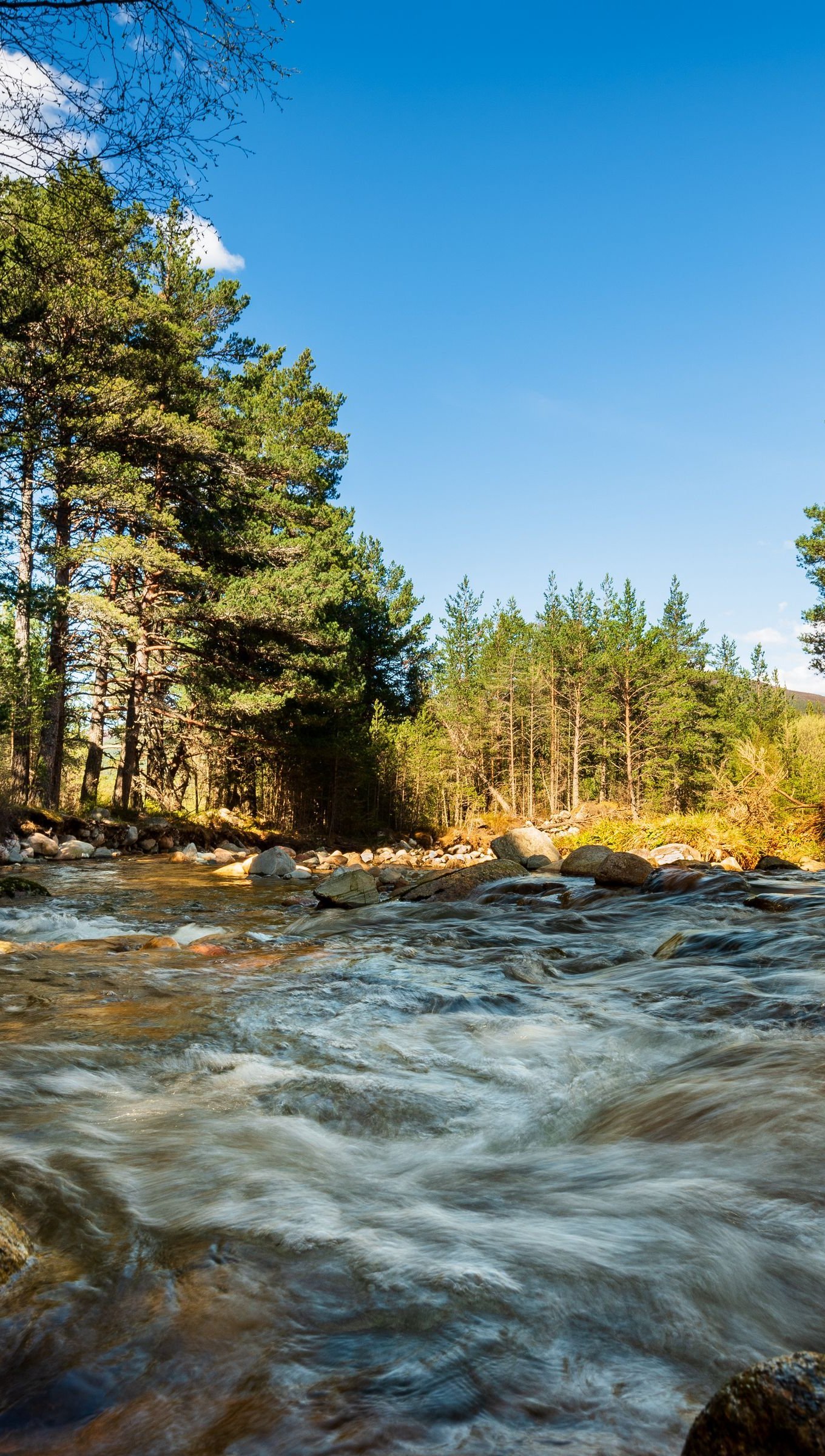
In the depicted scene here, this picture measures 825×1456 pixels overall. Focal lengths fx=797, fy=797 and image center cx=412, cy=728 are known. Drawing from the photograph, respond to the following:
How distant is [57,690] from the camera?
17219mm

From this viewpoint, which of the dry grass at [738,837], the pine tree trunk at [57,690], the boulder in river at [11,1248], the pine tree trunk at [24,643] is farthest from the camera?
the pine tree trunk at [57,690]

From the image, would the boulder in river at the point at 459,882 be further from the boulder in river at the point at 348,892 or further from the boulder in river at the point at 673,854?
the boulder in river at the point at 673,854

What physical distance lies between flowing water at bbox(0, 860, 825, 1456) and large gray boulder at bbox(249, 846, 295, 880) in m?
8.96

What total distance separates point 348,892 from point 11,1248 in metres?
7.54

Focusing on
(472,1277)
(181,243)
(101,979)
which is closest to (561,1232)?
(472,1277)

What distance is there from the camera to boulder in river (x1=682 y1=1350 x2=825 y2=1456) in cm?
93

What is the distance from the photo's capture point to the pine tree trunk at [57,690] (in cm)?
1741

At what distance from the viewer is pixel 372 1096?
296 centimetres

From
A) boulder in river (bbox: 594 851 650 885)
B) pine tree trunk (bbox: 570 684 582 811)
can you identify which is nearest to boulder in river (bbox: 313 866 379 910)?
boulder in river (bbox: 594 851 650 885)

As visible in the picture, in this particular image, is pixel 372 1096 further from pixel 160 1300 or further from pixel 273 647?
pixel 273 647

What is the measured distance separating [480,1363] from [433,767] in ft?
89.3

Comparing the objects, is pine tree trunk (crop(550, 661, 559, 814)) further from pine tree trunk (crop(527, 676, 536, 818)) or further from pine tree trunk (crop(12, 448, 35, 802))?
pine tree trunk (crop(12, 448, 35, 802))

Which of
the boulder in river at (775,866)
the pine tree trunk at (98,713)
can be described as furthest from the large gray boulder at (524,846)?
the pine tree trunk at (98,713)

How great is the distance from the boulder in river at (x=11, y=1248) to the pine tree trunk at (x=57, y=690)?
54.7 feet
